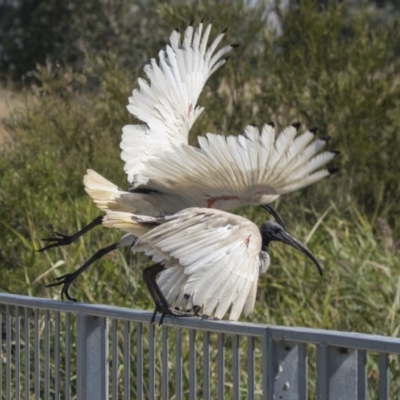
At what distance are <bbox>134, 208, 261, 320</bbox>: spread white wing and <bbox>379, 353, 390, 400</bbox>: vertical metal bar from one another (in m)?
0.88

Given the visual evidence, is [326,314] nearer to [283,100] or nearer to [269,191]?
[269,191]

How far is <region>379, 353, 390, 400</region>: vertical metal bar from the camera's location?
2674 millimetres

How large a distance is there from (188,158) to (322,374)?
5.25ft

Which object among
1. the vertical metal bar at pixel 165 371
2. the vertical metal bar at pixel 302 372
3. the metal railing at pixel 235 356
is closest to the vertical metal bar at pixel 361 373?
the metal railing at pixel 235 356

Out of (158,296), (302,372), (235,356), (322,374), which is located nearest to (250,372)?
(235,356)

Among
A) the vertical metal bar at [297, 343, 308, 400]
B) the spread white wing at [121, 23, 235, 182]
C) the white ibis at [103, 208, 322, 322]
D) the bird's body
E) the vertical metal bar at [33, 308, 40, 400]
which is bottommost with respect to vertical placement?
the vertical metal bar at [33, 308, 40, 400]

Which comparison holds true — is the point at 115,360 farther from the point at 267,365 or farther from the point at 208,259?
the point at 267,365

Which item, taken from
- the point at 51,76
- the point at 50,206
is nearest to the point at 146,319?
the point at 50,206

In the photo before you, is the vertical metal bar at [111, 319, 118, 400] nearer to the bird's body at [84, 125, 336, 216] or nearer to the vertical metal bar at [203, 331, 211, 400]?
the vertical metal bar at [203, 331, 211, 400]

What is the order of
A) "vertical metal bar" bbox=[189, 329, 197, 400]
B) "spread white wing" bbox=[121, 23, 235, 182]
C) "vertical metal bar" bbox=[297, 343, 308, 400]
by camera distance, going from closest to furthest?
"vertical metal bar" bbox=[297, 343, 308, 400] → "vertical metal bar" bbox=[189, 329, 197, 400] → "spread white wing" bbox=[121, 23, 235, 182]

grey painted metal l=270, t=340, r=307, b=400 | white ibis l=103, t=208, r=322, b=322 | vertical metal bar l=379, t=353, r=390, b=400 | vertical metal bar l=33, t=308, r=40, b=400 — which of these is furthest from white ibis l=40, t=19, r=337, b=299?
vertical metal bar l=379, t=353, r=390, b=400

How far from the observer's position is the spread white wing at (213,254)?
365cm

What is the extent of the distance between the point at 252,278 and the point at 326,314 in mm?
2985

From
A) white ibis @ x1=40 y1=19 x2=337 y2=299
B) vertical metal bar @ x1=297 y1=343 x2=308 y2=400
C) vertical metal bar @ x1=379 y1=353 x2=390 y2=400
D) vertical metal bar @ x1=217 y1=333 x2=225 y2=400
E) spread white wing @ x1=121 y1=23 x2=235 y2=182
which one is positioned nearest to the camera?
vertical metal bar @ x1=379 y1=353 x2=390 y2=400
